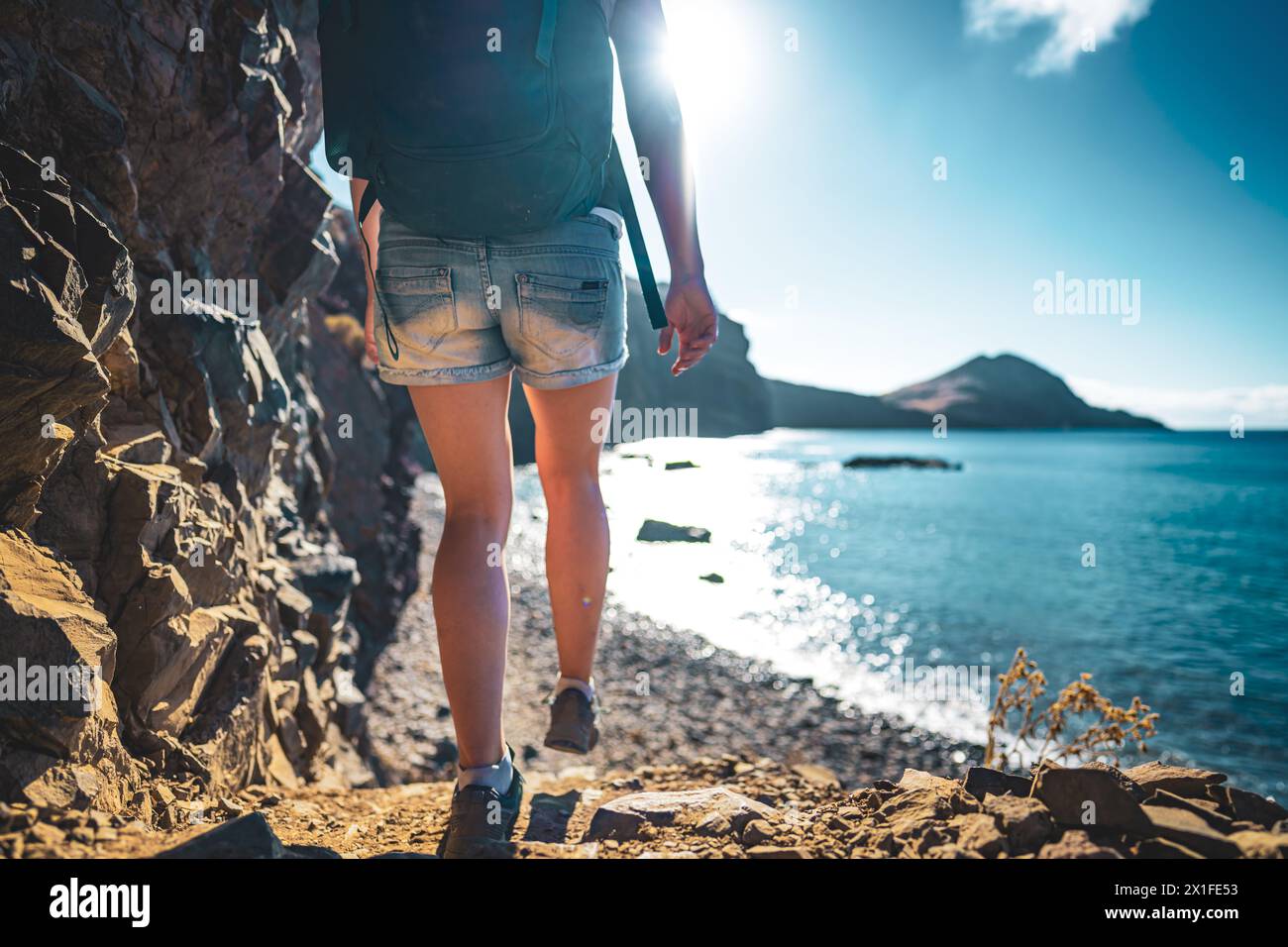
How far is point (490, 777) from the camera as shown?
234 centimetres

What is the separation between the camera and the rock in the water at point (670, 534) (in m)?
44.1

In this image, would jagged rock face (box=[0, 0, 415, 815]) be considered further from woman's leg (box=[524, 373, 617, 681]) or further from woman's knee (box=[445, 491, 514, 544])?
woman's leg (box=[524, 373, 617, 681])

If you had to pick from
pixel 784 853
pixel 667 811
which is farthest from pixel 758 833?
pixel 667 811

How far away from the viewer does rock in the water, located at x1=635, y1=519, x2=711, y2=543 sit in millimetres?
44125

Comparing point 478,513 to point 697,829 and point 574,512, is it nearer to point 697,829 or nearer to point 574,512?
point 574,512

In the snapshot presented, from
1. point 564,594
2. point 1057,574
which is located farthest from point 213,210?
point 1057,574

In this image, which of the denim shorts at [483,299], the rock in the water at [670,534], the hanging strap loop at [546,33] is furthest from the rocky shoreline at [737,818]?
the rock in the water at [670,534]

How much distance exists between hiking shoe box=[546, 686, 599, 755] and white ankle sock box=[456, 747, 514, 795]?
0.84 ft

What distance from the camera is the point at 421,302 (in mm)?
2223

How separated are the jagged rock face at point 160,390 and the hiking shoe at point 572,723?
1.49m

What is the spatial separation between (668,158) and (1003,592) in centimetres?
3229

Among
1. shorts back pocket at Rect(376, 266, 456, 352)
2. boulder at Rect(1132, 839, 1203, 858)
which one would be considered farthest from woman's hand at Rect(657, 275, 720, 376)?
boulder at Rect(1132, 839, 1203, 858)

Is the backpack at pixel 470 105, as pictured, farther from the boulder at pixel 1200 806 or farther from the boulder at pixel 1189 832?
the boulder at pixel 1200 806
